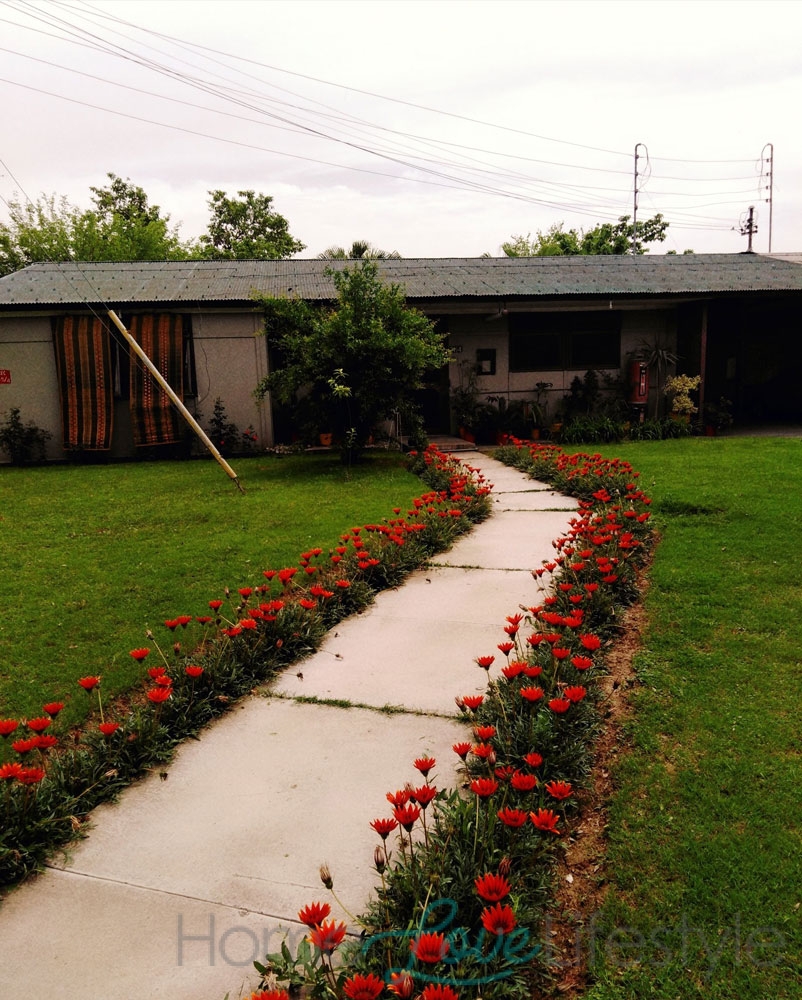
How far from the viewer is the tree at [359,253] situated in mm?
14769

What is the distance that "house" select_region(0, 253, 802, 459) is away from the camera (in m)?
11.5

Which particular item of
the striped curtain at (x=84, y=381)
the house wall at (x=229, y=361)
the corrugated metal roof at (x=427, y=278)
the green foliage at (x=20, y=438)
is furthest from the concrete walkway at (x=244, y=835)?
the green foliage at (x=20, y=438)

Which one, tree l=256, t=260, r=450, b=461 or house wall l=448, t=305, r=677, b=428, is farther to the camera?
house wall l=448, t=305, r=677, b=428

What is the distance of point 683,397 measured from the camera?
12.4m

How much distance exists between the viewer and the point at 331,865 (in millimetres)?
1962

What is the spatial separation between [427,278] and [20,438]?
26.8 feet

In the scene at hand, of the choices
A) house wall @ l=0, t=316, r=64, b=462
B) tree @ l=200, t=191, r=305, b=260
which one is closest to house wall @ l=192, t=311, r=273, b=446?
house wall @ l=0, t=316, r=64, b=462

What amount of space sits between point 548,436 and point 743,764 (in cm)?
1075

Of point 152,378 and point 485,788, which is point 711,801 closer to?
point 485,788

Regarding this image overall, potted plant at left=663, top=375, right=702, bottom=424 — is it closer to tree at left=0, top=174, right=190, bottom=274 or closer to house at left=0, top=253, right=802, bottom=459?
house at left=0, top=253, right=802, bottom=459

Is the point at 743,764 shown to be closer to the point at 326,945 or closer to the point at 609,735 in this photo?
the point at 609,735

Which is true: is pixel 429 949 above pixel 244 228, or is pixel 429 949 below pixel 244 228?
below

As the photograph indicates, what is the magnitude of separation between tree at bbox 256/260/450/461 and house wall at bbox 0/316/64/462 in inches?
170

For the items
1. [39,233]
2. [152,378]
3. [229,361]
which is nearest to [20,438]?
[152,378]
